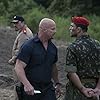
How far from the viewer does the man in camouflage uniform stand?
6414 mm

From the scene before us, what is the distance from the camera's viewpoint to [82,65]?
6.49m

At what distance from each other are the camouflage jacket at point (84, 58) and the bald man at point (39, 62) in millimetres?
378

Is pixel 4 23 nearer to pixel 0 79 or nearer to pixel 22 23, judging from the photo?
pixel 0 79

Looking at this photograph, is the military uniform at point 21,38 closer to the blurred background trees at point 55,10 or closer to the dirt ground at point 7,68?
the dirt ground at point 7,68

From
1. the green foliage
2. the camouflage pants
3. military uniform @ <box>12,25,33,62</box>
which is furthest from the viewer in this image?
the green foliage

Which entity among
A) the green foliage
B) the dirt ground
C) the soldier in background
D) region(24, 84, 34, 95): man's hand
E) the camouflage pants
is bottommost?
the green foliage

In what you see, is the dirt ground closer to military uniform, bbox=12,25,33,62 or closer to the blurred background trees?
military uniform, bbox=12,25,33,62

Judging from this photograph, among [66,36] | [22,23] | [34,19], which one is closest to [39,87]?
[22,23]

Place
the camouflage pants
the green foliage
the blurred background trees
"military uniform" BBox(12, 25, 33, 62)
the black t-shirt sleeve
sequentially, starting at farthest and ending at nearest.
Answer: the green foliage → the blurred background trees → "military uniform" BBox(12, 25, 33, 62) → the camouflage pants → the black t-shirt sleeve

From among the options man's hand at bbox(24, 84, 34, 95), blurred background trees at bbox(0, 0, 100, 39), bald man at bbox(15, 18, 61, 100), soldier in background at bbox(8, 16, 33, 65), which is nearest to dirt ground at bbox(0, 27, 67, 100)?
soldier in background at bbox(8, 16, 33, 65)

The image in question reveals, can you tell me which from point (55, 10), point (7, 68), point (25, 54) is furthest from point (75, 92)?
point (55, 10)

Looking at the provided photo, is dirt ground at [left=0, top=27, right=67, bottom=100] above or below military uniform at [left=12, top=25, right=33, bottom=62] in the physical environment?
below

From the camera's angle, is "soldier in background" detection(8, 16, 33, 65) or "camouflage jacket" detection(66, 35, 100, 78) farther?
"soldier in background" detection(8, 16, 33, 65)

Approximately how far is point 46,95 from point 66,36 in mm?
21452
